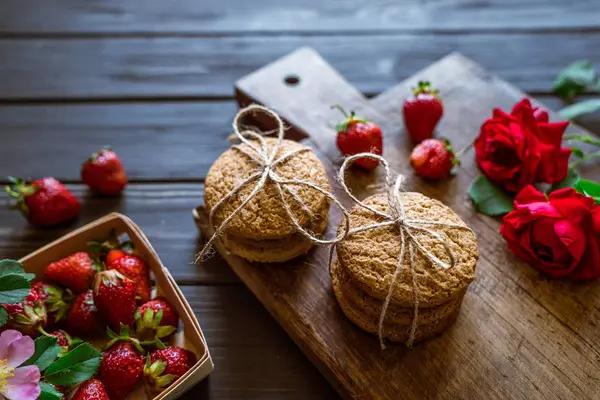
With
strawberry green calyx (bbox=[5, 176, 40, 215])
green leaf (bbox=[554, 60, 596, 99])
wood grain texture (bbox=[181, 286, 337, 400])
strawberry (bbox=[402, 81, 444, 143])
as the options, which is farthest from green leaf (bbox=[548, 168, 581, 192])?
strawberry green calyx (bbox=[5, 176, 40, 215])

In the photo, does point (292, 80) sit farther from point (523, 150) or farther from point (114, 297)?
point (114, 297)

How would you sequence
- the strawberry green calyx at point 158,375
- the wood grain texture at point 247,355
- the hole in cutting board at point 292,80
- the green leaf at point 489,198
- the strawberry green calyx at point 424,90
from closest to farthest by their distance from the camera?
the strawberry green calyx at point 158,375, the wood grain texture at point 247,355, the green leaf at point 489,198, the strawberry green calyx at point 424,90, the hole in cutting board at point 292,80

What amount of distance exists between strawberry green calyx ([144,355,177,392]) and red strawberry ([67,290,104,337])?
6.1 inches

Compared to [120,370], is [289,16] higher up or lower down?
higher up

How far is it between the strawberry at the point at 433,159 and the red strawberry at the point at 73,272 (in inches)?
26.7

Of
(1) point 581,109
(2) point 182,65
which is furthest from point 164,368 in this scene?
(1) point 581,109

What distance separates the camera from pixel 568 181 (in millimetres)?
1306

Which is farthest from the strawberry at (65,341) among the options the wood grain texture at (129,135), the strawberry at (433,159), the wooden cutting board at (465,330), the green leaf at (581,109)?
the green leaf at (581,109)

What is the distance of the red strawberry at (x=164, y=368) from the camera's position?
106 centimetres

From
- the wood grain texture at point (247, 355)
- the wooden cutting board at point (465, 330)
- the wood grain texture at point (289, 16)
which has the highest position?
the wood grain texture at point (289, 16)

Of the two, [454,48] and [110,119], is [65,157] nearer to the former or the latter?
[110,119]

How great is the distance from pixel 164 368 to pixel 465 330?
0.53 metres

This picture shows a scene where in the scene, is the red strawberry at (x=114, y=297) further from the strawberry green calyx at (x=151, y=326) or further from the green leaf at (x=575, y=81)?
the green leaf at (x=575, y=81)

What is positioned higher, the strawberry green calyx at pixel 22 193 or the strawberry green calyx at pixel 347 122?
the strawberry green calyx at pixel 347 122
